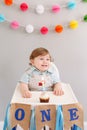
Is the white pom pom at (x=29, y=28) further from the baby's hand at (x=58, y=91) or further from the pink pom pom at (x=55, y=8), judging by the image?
the baby's hand at (x=58, y=91)

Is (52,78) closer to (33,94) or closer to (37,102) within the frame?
(33,94)

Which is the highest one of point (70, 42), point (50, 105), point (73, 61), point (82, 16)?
point (82, 16)

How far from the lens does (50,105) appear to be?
1490 mm

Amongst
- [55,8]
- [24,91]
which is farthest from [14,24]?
[24,91]

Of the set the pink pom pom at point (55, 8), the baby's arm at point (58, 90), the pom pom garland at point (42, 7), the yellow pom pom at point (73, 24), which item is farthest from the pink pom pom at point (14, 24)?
the baby's arm at point (58, 90)

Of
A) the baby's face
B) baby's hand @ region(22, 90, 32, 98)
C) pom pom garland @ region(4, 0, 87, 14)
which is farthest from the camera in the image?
pom pom garland @ region(4, 0, 87, 14)

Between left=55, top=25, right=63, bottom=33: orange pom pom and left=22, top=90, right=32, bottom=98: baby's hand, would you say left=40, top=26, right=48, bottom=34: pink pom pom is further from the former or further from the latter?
left=22, top=90, right=32, bottom=98: baby's hand

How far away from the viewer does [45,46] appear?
2.23m

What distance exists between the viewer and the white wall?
85.4 inches

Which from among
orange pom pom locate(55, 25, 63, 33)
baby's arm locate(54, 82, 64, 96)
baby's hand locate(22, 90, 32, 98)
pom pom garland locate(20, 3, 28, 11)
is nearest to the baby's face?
baby's arm locate(54, 82, 64, 96)

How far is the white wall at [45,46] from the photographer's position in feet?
7.11

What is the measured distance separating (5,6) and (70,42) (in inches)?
24.8

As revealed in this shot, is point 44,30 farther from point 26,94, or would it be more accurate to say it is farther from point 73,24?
point 26,94

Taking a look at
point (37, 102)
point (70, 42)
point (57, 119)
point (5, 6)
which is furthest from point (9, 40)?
point (57, 119)
